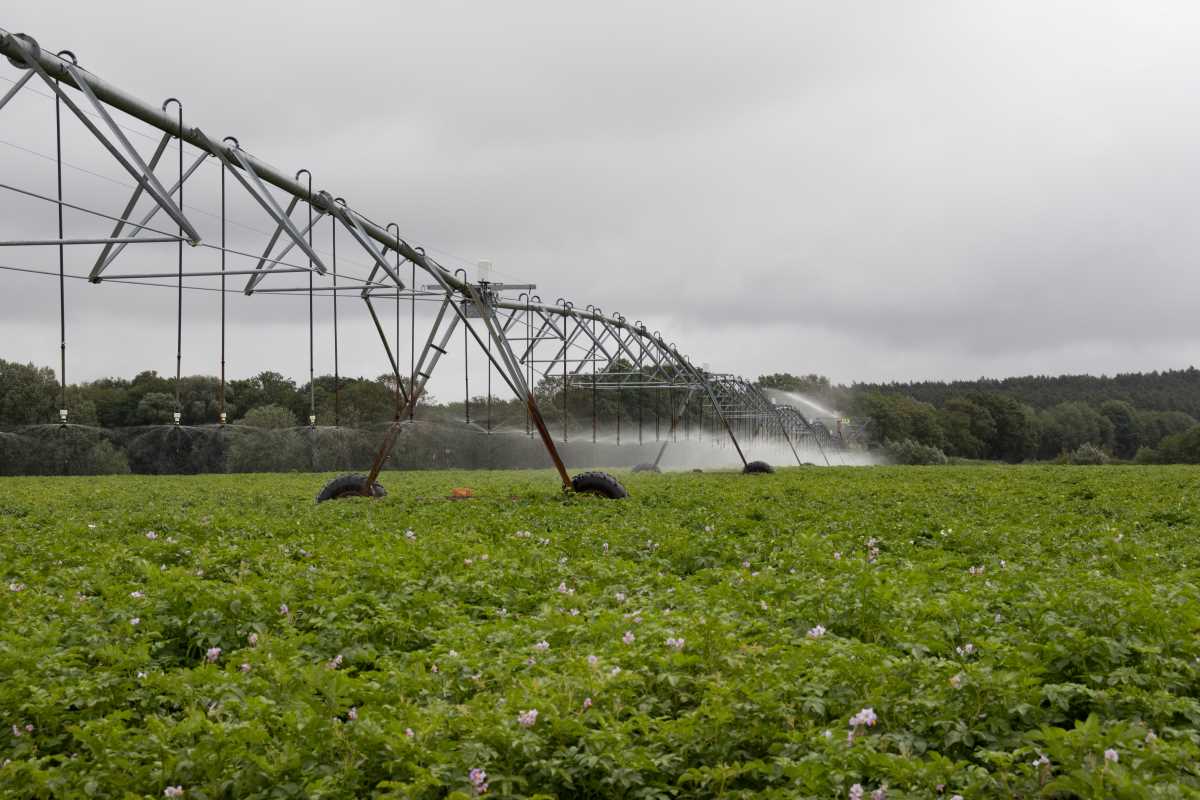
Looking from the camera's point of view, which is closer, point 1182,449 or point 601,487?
point 601,487

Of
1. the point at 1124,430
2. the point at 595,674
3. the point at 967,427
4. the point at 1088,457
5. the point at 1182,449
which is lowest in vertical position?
the point at 1088,457

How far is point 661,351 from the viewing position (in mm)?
38688

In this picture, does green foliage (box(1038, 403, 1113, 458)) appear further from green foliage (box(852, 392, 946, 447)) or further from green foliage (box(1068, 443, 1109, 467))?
green foliage (box(1068, 443, 1109, 467))

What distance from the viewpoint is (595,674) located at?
16.7 feet

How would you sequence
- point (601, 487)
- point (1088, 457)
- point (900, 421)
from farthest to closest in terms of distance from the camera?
point (900, 421) < point (1088, 457) < point (601, 487)

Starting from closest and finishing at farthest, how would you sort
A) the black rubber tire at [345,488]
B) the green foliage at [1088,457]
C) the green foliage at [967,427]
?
the black rubber tire at [345,488], the green foliage at [1088,457], the green foliage at [967,427]

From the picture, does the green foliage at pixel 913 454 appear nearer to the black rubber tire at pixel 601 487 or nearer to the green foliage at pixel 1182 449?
the green foliage at pixel 1182 449

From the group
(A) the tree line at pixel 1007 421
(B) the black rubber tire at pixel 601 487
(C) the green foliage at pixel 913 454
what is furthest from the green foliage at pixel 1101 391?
(B) the black rubber tire at pixel 601 487

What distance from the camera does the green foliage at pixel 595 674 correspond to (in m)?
4.23

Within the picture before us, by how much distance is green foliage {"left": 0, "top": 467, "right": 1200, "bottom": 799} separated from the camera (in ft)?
13.9

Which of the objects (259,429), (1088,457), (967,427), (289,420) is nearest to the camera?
(259,429)

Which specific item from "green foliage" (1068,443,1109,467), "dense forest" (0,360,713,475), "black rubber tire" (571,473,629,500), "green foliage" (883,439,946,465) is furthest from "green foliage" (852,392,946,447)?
"black rubber tire" (571,473,629,500)

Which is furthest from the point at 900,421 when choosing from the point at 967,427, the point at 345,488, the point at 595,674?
the point at 595,674

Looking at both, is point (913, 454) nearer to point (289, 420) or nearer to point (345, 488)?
point (289, 420)
